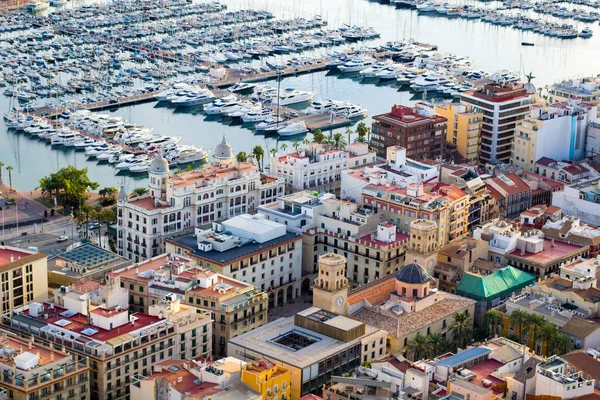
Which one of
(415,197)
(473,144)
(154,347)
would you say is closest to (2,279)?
(154,347)

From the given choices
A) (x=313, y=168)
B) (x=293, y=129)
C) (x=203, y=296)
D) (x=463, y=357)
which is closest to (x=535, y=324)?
(x=463, y=357)

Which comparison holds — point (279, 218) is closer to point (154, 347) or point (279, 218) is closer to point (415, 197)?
point (415, 197)

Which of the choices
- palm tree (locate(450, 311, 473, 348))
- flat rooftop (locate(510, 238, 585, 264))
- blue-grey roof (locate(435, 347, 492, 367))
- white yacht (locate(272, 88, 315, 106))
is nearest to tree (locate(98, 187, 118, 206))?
flat rooftop (locate(510, 238, 585, 264))

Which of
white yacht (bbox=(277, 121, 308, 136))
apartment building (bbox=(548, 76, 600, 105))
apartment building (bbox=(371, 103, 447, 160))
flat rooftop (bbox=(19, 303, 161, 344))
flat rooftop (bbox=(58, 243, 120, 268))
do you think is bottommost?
white yacht (bbox=(277, 121, 308, 136))

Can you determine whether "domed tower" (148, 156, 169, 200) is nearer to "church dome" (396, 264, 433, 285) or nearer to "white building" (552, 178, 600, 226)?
"church dome" (396, 264, 433, 285)

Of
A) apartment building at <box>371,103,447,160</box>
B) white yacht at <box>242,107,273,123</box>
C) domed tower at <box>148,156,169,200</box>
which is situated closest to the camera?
domed tower at <box>148,156,169,200</box>

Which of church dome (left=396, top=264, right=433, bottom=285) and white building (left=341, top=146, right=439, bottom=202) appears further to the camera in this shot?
white building (left=341, top=146, right=439, bottom=202)

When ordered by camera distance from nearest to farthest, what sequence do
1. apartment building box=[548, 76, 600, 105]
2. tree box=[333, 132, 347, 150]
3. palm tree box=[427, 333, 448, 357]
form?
palm tree box=[427, 333, 448, 357]
tree box=[333, 132, 347, 150]
apartment building box=[548, 76, 600, 105]

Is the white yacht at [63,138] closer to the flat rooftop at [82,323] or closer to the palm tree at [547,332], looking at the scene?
the flat rooftop at [82,323]

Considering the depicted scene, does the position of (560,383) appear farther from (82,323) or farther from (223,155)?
(223,155)
